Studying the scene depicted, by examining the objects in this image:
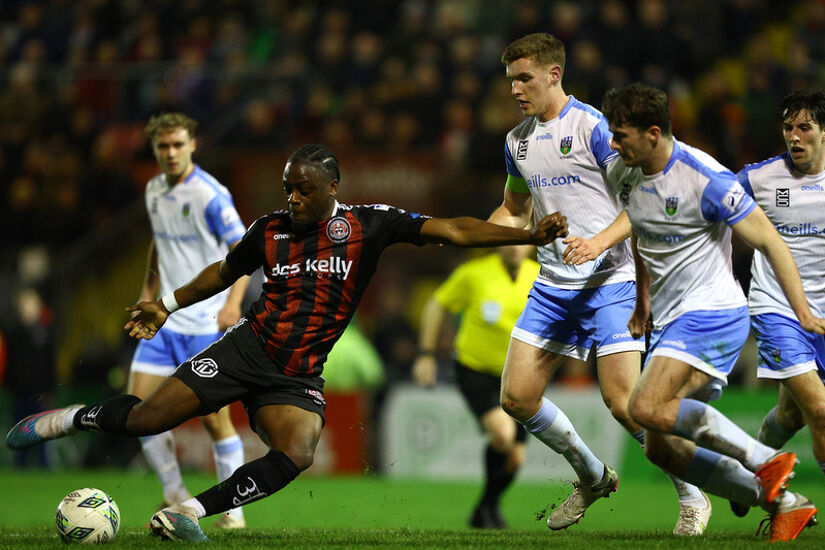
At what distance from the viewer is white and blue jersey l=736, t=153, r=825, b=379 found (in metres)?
6.98

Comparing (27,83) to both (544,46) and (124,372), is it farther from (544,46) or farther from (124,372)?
(544,46)

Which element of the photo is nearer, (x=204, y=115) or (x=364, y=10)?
(x=204, y=115)

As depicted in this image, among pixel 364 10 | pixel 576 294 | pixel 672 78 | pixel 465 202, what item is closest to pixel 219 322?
pixel 576 294

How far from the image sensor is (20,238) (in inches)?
618

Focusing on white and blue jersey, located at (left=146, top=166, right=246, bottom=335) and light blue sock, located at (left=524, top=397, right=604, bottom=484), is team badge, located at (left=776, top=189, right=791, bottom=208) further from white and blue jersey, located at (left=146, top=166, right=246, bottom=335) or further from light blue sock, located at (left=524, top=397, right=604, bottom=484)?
white and blue jersey, located at (left=146, top=166, right=246, bottom=335)

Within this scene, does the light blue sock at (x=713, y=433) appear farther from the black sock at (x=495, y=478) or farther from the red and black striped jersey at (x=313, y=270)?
the black sock at (x=495, y=478)

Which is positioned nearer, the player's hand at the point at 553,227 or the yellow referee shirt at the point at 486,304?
the player's hand at the point at 553,227

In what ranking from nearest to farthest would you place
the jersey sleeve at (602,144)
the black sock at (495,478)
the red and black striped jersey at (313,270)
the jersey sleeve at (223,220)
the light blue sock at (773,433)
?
the red and black striped jersey at (313,270)
the jersey sleeve at (602,144)
the light blue sock at (773,433)
the jersey sleeve at (223,220)
the black sock at (495,478)

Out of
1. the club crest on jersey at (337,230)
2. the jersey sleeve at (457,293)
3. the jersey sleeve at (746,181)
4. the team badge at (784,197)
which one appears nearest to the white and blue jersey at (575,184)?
the jersey sleeve at (746,181)

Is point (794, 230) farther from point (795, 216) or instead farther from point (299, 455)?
point (299, 455)

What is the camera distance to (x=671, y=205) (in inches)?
235

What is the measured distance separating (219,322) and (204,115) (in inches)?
345

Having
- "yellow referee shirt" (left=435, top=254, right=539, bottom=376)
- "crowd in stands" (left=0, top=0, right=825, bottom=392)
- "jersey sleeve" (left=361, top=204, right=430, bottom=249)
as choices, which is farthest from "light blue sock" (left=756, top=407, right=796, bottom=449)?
"crowd in stands" (left=0, top=0, right=825, bottom=392)

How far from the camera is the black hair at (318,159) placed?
6.31m
